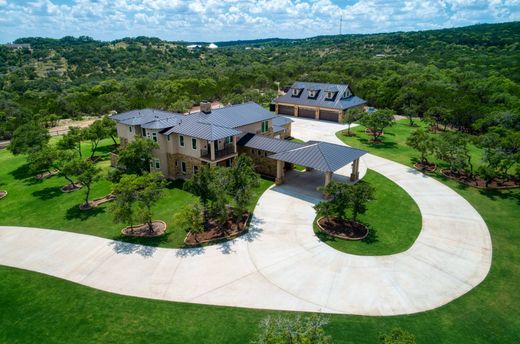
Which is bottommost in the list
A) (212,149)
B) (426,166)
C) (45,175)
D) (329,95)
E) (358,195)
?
(45,175)

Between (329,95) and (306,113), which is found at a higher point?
(329,95)

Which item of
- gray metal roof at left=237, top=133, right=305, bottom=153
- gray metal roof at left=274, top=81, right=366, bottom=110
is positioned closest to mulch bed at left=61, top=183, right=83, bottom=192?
gray metal roof at left=237, top=133, right=305, bottom=153

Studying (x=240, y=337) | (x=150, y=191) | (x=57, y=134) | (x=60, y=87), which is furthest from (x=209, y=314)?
(x=60, y=87)

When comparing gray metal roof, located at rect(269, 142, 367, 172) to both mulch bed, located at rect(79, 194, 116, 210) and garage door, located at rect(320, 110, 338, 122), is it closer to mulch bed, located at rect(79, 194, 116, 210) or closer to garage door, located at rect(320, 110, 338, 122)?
mulch bed, located at rect(79, 194, 116, 210)

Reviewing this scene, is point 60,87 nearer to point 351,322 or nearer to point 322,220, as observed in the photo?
point 322,220

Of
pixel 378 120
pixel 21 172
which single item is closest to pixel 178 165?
pixel 21 172

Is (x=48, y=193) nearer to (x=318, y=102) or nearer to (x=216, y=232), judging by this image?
(x=216, y=232)

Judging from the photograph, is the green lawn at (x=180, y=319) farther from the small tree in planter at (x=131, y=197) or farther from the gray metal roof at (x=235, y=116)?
the gray metal roof at (x=235, y=116)
